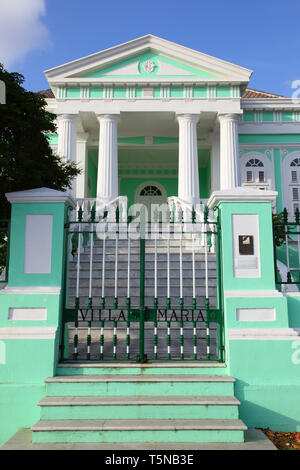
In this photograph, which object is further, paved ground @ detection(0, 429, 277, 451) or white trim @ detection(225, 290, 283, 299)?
white trim @ detection(225, 290, 283, 299)

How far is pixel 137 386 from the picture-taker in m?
3.97

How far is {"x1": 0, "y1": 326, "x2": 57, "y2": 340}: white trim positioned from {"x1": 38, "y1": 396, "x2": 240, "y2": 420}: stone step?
649mm

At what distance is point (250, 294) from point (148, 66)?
12107 mm

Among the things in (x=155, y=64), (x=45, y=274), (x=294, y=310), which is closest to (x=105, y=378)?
(x=45, y=274)

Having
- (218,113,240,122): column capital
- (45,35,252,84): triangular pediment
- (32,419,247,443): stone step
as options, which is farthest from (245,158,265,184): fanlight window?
(32,419,247,443): stone step

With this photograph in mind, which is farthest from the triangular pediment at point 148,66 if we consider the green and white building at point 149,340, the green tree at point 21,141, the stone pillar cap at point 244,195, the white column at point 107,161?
the stone pillar cap at point 244,195

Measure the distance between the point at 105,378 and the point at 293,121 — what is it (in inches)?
586

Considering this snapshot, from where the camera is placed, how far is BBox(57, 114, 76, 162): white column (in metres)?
13.9

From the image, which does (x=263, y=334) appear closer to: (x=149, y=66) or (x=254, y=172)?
(x=149, y=66)

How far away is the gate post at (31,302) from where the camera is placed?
4008 mm

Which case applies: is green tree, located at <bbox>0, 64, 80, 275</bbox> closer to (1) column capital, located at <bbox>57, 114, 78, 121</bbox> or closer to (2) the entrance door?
(1) column capital, located at <bbox>57, 114, 78, 121</bbox>

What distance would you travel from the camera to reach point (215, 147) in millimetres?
16125

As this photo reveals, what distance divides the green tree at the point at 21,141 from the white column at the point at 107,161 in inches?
303

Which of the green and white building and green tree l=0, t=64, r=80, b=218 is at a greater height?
green tree l=0, t=64, r=80, b=218
